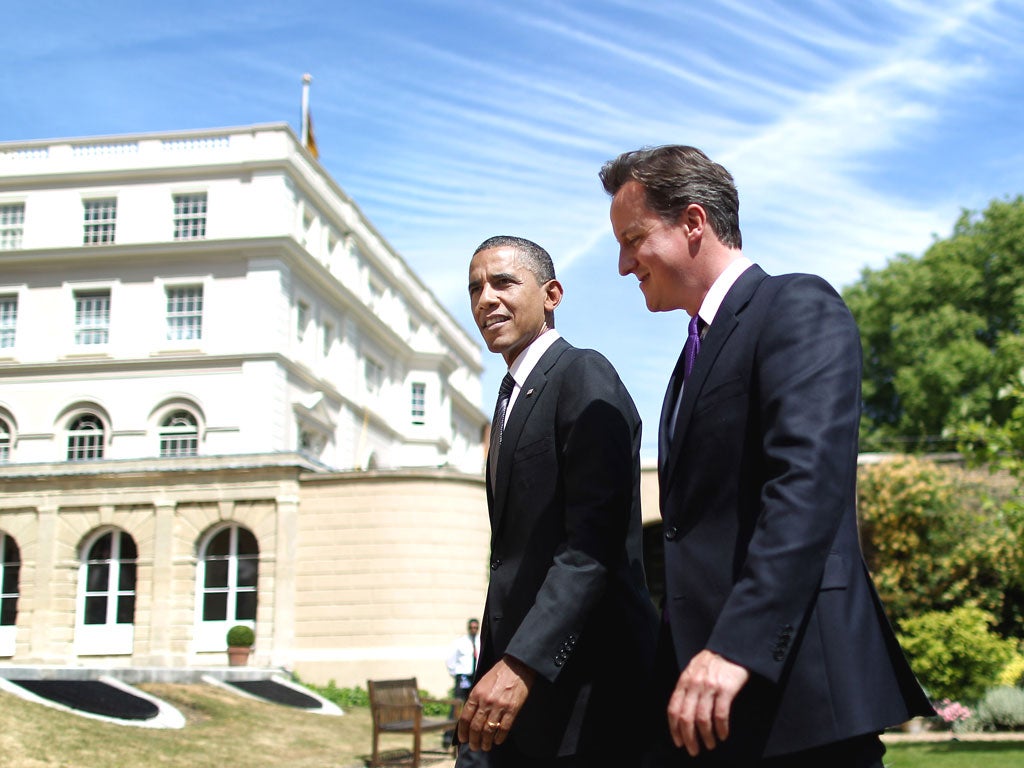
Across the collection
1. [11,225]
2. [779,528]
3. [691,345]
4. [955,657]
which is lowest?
[955,657]

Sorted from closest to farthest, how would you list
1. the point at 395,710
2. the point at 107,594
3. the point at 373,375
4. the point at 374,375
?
the point at 395,710, the point at 107,594, the point at 373,375, the point at 374,375

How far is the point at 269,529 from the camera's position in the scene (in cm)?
3008

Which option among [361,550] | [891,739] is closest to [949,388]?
[361,550]

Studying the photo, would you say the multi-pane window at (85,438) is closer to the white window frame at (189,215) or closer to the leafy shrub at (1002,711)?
the white window frame at (189,215)

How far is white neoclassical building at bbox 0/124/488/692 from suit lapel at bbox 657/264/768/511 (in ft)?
87.0

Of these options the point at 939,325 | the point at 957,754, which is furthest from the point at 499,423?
the point at 939,325

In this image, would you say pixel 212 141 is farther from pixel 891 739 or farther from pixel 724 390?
pixel 724 390

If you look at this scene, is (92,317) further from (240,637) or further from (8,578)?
(240,637)

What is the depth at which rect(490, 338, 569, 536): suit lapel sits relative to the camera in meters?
3.82

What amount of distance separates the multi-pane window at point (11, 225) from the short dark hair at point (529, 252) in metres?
38.1

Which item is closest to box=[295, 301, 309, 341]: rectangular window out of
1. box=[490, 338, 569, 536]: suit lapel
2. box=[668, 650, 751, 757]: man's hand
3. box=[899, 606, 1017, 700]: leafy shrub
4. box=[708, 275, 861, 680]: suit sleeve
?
box=[899, 606, 1017, 700]: leafy shrub

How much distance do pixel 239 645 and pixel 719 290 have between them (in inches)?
1082

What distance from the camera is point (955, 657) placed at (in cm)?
1769

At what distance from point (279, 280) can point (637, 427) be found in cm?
3351
